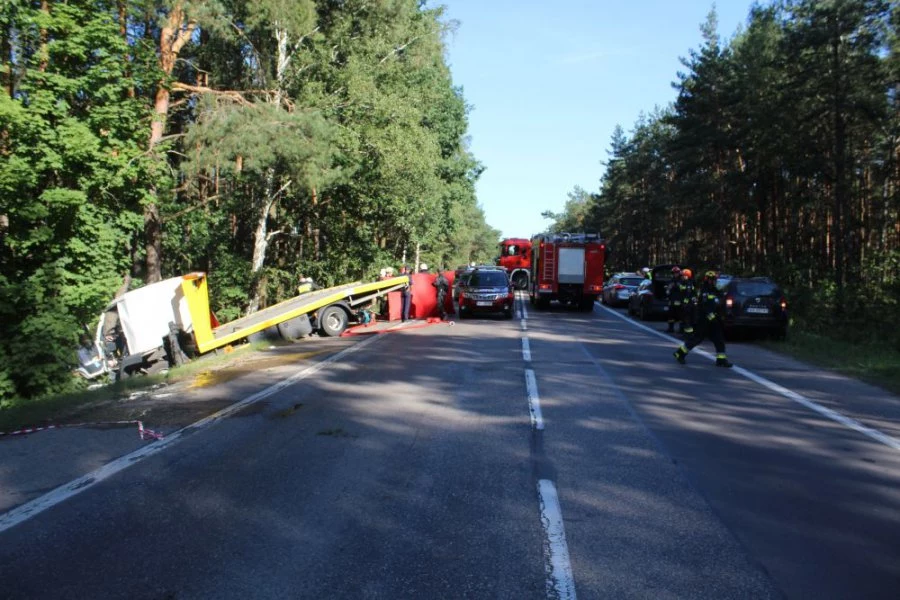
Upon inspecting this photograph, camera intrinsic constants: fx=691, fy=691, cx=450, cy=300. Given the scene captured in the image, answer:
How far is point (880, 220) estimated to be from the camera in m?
33.1

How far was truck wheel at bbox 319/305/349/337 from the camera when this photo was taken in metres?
19.3

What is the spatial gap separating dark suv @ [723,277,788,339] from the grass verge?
56cm

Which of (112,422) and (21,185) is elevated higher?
(21,185)

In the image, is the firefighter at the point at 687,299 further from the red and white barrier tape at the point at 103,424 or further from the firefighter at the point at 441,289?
the red and white barrier tape at the point at 103,424

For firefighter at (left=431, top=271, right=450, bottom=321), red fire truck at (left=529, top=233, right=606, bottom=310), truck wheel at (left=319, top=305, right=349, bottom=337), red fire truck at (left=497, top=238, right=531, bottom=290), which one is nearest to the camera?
truck wheel at (left=319, top=305, right=349, bottom=337)

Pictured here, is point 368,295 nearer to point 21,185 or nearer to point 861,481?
point 21,185

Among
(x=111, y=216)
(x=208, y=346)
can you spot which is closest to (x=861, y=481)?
(x=208, y=346)

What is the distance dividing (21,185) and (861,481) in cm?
1610

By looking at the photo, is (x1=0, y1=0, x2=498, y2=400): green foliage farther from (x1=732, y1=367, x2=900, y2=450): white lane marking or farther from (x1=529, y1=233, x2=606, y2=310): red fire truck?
(x1=732, y1=367, x2=900, y2=450): white lane marking

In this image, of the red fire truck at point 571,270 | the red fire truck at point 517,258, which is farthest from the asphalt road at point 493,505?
the red fire truck at point 517,258

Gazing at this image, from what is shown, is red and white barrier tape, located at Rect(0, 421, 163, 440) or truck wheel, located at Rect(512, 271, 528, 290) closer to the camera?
red and white barrier tape, located at Rect(0, 421, 163, 440)

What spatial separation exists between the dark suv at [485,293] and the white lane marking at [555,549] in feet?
62.0

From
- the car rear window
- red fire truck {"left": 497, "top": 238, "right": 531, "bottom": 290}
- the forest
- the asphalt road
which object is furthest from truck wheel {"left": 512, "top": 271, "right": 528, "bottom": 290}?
the asphalt road

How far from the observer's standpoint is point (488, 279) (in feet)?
83.0
